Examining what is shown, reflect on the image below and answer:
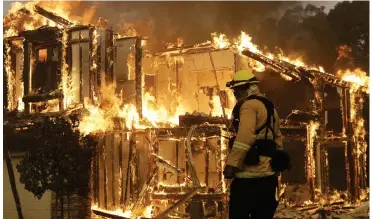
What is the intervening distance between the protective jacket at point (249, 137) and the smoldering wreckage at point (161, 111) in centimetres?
440

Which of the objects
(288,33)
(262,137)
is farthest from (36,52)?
(288,33)

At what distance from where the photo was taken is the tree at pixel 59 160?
10.7 m

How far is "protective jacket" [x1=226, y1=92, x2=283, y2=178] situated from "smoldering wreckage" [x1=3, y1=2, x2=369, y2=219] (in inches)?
173

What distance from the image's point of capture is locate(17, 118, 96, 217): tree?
35.2 feet

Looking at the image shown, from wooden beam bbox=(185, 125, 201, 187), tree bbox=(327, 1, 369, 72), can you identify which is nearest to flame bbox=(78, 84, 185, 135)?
wooden beam bbox=(185, 125, 201, 187)

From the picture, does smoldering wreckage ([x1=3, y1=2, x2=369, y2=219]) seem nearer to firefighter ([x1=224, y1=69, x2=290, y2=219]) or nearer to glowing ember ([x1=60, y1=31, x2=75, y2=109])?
glowing ember ([x1=60, y1=31, x2=75, y2=109])

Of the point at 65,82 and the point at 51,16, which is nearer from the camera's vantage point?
the point at 65,82

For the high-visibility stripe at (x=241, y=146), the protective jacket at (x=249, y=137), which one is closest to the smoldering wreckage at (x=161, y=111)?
the protective jacket at (x=249, y=137)

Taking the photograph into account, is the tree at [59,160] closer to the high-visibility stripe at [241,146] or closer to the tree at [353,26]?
the high-visibility stripe at [241,146]

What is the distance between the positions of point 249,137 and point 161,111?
9.52m

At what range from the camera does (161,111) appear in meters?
14.8

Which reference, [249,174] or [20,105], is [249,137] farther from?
[20,105]

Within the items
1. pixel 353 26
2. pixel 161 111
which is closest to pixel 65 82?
pixel 161 111

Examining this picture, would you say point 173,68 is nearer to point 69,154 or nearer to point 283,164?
point 69,154
